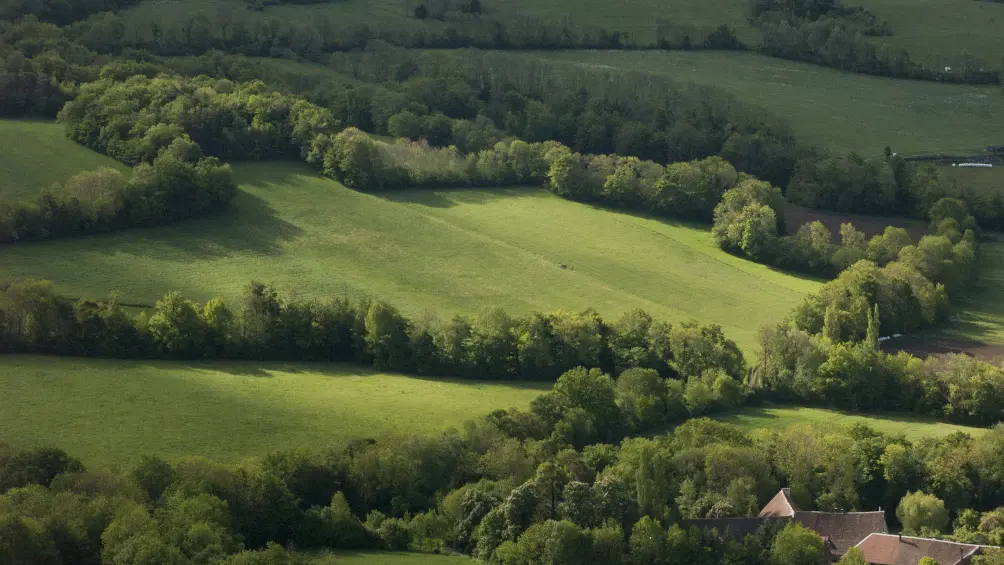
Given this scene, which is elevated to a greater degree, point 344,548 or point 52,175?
point 52,175

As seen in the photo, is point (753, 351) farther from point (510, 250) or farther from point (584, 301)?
point (510, 250)

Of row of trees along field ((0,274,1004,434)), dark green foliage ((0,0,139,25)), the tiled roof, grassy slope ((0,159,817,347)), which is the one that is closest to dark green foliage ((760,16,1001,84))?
grassy slope ((0,159,817,347))

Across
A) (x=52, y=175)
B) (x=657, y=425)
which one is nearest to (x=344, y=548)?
(x=657, y=425)

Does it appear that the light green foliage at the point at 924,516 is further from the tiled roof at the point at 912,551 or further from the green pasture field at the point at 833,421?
the green pasture field at the point at 833,421

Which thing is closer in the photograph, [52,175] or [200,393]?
[200,393]

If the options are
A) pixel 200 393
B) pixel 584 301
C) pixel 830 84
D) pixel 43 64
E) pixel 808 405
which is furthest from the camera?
pixel 830 84

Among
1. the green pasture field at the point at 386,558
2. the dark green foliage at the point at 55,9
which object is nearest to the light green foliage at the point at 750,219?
the green pasture field at the point at 386,558

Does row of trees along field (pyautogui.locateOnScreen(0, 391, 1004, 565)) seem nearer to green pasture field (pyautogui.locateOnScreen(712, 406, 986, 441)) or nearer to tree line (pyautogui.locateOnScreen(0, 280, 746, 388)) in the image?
green pasture field (pyautogui.locateOnScreen(712, 406, 986, 441))
